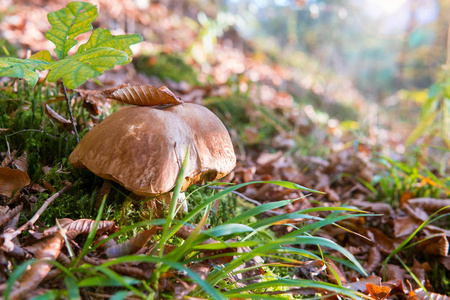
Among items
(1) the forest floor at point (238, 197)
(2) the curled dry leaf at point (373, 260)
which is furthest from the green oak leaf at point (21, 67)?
(2) the curled dry leaf at point (373, 260)

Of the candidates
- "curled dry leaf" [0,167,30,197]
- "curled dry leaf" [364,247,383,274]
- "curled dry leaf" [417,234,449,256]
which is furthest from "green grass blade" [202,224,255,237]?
"curled dry leaf" [417,234,449,256]

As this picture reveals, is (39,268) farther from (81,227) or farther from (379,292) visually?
(379,292)

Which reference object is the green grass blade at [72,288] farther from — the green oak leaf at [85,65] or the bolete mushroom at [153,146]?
the green oak leaf at [85,65]

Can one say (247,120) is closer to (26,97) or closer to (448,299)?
(26,97)

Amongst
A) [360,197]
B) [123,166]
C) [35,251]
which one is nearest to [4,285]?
[35,251]

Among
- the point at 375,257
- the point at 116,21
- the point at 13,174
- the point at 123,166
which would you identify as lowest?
the point at 375,257

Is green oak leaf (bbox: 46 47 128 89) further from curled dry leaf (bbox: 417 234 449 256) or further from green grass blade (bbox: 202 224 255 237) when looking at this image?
curled dry leaf (bbox: 417 234 449 256)
